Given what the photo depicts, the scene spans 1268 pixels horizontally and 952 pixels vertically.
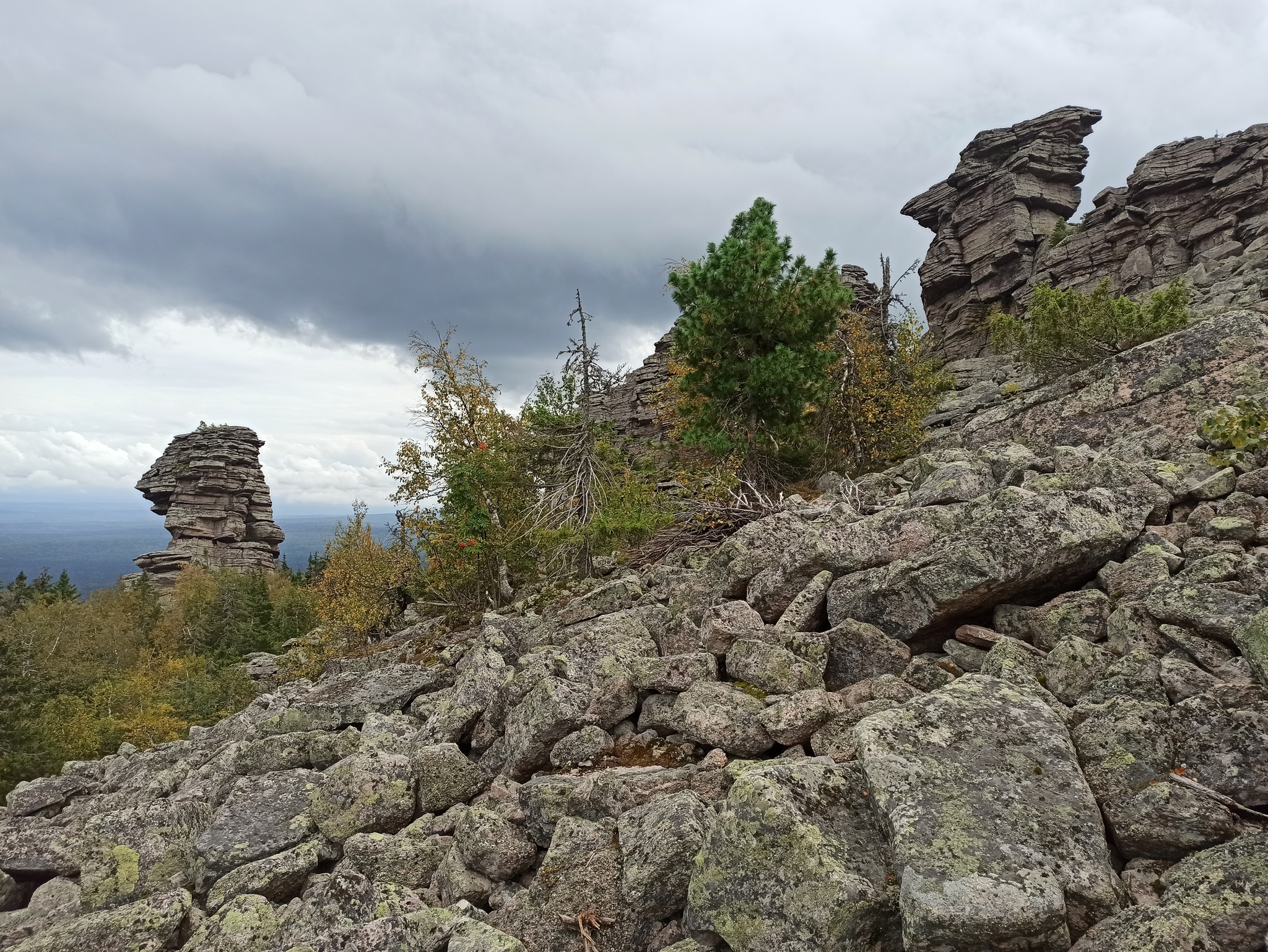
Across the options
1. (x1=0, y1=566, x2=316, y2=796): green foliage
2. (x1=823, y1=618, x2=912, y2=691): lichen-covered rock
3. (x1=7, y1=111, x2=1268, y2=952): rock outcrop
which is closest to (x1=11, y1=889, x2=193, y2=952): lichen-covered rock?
(x1=7, y1=111, x2=1268, y2=952): rock outcrop

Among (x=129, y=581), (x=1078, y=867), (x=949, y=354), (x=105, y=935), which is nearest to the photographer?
(x=1078, y=867)

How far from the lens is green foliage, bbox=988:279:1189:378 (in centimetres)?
1897

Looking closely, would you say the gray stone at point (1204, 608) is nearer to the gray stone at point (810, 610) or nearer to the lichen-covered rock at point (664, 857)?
the gray stone at point (810, 610)

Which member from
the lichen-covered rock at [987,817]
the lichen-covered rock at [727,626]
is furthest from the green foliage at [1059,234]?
the lichen-covered rock at [987,817]

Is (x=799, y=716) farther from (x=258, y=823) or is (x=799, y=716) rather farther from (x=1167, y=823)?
(x=258, y=823)

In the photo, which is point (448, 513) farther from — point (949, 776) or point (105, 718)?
point (105, 718)

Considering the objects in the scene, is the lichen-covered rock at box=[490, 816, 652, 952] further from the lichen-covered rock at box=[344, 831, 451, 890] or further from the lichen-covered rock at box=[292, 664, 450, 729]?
the lichen-covered rock at box=[292, 664, 450, 729]

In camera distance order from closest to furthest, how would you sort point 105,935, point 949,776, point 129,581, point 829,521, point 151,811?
point 949,776 < point 105,935 < point 151,811 < point 829,521 < point 129,581

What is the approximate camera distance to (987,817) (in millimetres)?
3807

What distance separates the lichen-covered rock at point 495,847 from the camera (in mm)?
5359

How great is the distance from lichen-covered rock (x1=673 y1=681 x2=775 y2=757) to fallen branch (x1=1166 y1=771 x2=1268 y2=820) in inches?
116

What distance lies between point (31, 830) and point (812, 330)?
19562mm

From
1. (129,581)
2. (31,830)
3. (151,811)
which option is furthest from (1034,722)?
(129,581)

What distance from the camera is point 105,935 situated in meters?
5.61
